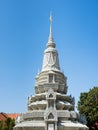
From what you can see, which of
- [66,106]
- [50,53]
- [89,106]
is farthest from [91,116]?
[50,53]

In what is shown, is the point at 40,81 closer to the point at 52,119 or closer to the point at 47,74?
the point at 47,74

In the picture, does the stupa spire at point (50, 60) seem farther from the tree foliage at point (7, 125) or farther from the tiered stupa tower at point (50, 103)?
the tree foliage at point (7, 125)

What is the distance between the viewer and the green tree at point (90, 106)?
54062 mm

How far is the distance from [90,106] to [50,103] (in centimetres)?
1199

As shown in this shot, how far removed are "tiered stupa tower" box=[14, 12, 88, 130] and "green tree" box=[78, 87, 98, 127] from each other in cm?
609

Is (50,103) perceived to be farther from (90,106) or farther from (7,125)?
(7,125)

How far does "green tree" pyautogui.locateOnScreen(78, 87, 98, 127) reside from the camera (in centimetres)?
5406

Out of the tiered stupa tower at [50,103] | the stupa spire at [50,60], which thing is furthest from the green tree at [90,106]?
the stupa spire at [50,60]

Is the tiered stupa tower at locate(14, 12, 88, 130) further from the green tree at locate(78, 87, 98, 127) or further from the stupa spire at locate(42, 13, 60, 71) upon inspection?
the green tree at locate(78, 87, 98, 127)

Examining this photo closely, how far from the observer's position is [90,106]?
55125mm

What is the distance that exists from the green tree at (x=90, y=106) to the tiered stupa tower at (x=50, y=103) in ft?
20.0

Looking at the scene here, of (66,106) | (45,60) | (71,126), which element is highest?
(45,60)

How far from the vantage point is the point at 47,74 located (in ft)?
163

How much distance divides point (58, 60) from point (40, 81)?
5074 mm
